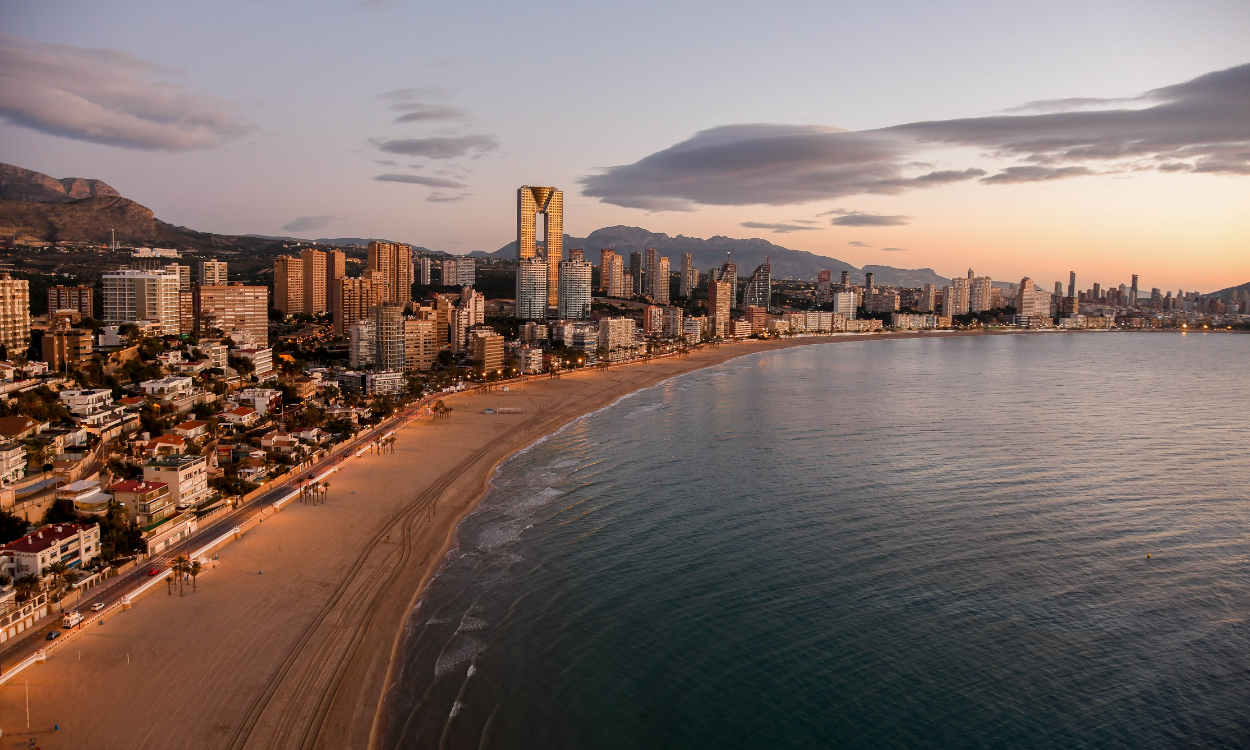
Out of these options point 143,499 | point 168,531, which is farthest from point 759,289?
point 168,531

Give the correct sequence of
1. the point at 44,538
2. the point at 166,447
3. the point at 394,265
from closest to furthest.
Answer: the point at 44,538, the point at 166,447, the point at 394,265

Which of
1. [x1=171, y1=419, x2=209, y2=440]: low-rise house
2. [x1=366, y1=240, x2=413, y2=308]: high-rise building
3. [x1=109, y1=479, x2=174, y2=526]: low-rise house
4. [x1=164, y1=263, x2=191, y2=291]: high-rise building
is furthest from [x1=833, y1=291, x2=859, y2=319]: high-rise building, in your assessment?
[x1=109, y1=479, x2=174, y2=526]: low-rise house

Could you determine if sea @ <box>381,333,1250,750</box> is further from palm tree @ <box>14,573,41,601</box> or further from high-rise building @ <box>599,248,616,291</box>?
high-rise building @ <box>599,248,616,291</box>

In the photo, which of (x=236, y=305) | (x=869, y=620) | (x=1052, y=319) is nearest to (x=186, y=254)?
(x=236, y=305)

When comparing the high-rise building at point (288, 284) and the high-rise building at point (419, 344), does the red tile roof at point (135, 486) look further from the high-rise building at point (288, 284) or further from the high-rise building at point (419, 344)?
the high-rise building at point (288, 284)

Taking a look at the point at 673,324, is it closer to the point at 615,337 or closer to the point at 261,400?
the point at 615,337

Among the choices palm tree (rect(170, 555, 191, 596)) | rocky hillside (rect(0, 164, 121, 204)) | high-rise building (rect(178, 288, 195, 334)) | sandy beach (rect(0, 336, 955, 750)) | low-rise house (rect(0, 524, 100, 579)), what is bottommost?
sandy beach (rect(0, 336, 955, 750))
